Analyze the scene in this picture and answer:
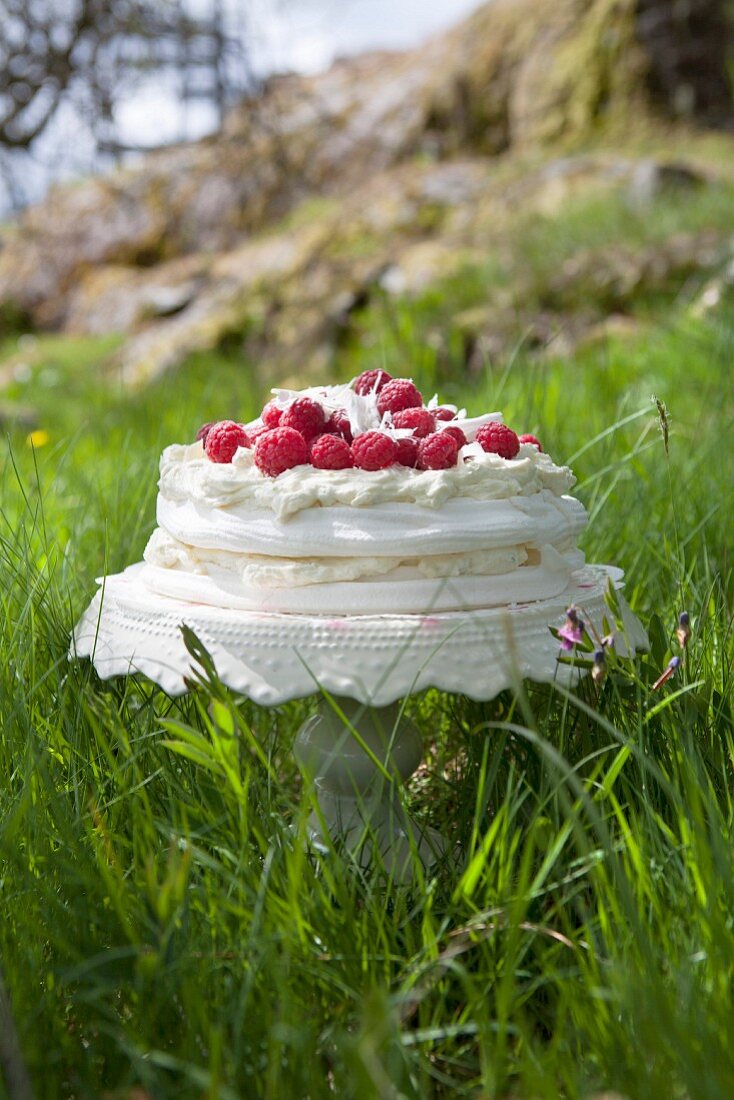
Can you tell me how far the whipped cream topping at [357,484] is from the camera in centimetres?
151

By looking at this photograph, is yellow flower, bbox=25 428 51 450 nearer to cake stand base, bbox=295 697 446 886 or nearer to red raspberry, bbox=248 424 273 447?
red raspberry, bbox=248 424 273 447

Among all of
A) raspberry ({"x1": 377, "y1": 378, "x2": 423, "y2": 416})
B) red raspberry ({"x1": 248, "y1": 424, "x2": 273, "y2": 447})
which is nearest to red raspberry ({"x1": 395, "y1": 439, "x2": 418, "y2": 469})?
raspberry ({"x1": 377, "y1": 378, "x2": 423, "y2": 416})

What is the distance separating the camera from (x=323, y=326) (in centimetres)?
627

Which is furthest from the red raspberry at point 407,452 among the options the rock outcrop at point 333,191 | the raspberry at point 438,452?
the rock outcrop at point 333,191

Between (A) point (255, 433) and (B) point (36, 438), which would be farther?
(B) point (36, 438)

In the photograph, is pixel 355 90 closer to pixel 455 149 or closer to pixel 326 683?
pixel 455 149

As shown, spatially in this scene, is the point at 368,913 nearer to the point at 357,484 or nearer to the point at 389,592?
the point at 389,592

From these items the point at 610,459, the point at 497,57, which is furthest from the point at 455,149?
the point at 610,459

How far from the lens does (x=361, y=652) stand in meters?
1.41

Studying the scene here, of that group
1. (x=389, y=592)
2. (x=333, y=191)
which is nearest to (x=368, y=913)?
(x=389, y=592)

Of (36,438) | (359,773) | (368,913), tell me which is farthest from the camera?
(36,438)

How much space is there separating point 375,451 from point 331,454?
0.07 metres

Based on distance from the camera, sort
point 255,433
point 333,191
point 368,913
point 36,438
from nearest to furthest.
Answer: point 368,913, point 255,433, point 36,438, point 333,191

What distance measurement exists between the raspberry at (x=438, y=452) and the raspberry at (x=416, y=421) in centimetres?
5
